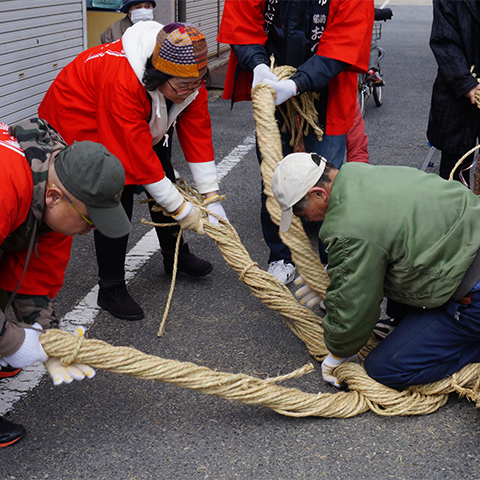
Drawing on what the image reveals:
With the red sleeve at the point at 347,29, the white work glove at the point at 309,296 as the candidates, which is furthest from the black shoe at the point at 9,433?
the red sleeve at the point at 347,29

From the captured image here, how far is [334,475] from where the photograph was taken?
7.38ft

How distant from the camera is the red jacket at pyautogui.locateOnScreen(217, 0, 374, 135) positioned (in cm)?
316

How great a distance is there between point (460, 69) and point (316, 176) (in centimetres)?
185

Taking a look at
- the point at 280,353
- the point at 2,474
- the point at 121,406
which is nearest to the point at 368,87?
the point at 280,353

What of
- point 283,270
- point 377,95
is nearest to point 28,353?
point 283,270

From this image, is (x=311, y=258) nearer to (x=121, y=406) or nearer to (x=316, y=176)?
(x=316, y=176)

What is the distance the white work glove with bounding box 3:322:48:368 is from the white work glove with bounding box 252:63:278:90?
1.76 m

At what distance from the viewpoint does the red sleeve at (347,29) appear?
3.14m

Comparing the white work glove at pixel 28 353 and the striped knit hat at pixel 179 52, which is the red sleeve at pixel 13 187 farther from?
the striped knit hat at pixel 179 52

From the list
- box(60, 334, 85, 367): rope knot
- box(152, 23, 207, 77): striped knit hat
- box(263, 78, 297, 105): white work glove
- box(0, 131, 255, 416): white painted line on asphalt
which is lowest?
box(0, 131, 255, 416): white painted line on asphalt

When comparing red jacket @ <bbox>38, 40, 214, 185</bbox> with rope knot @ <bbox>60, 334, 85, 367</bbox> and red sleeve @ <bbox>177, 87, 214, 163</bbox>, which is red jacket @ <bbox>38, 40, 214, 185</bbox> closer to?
red sleeve @ <bbox>177, 87, 214, 163</bbox>

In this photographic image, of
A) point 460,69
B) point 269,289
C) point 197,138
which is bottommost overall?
point 269,289

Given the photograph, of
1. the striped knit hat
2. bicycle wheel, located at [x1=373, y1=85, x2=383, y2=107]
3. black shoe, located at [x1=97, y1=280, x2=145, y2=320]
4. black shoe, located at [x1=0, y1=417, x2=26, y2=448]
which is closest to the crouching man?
black shoe, located at [x1=0, y1=417, x2=26, y2=448]

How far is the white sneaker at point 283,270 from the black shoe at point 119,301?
846 millimetres
